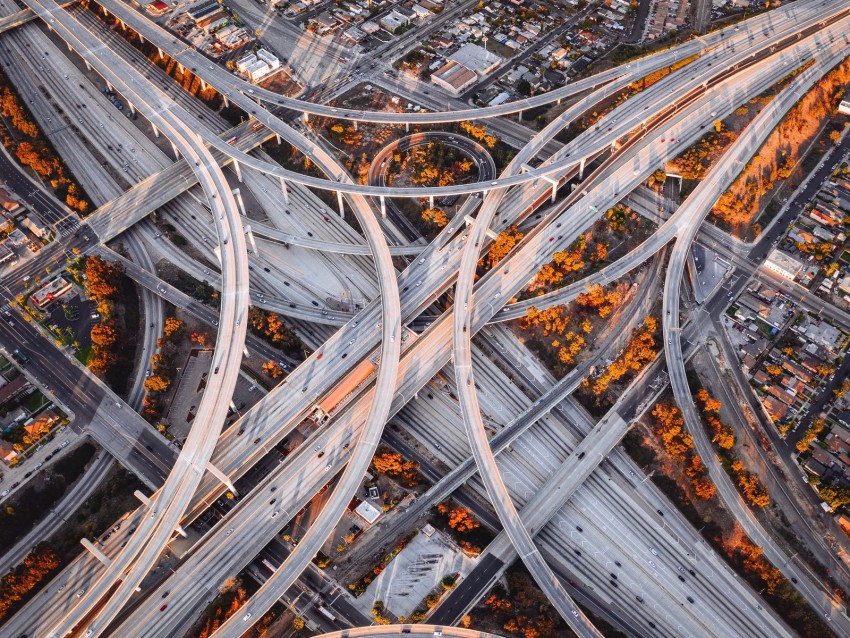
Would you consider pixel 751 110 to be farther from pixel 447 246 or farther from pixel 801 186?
pixel 447 246

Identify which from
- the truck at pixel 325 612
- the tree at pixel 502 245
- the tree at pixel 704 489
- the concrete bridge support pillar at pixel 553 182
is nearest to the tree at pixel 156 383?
the truck at pixel 325 612

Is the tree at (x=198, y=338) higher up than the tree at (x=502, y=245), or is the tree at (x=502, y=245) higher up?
the tree at (x=502, y=245)

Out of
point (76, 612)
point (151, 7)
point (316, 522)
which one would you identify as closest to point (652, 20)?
point (151, 7)

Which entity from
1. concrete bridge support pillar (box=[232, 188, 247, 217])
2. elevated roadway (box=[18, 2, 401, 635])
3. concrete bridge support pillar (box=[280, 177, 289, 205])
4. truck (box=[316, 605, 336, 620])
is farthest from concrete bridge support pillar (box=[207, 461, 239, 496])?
concrete bridge support pillar (box=[280, 177, 289, 205])

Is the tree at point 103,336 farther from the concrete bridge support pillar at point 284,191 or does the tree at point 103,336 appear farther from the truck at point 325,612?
the truck at point 325,612

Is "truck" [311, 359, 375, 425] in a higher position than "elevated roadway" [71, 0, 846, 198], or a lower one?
lower

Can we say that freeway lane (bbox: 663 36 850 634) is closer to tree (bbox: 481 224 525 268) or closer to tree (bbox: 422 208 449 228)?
tree (bbox: 481 224 525 268)
